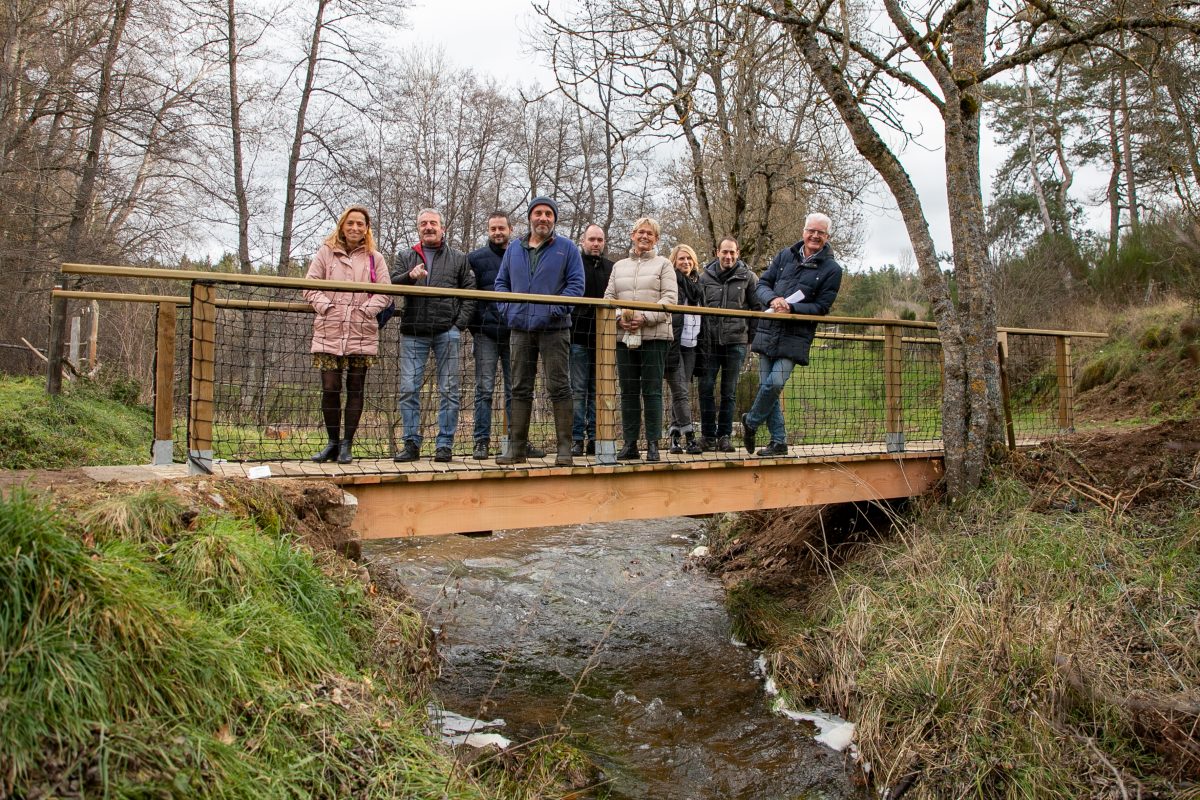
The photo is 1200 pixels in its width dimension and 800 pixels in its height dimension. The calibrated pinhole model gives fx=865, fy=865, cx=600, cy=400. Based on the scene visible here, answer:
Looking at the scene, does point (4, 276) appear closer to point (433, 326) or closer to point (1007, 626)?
point (433, 326)

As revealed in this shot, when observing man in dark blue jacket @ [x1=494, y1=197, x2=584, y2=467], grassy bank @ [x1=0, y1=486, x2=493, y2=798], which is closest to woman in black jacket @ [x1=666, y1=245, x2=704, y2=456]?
man in dark blue jacket @ [x1=494, y1=197, x2=584, y2=467]

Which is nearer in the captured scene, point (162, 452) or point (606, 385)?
point (162, 452)

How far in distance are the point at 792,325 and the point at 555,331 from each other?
2.10 m

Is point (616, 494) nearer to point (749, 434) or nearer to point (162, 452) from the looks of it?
point (749, 434)

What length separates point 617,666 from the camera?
606cm

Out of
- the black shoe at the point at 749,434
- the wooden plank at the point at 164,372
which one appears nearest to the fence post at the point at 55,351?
the wooden plank at the point at 164,372

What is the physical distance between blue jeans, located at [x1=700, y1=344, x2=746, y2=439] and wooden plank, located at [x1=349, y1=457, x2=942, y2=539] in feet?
2.43

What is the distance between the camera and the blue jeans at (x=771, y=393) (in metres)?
6.76

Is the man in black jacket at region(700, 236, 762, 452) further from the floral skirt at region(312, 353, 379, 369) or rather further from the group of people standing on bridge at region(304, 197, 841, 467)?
the floral skirt at region(312, 353, 379, 369)

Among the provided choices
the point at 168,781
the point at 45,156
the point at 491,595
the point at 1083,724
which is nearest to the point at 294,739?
the point at 168,781

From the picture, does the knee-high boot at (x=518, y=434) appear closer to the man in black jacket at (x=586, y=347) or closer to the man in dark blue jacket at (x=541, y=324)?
the man in dark blue jacket at (x=541, y=324)

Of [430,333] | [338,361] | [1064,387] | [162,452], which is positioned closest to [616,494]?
[430,333]

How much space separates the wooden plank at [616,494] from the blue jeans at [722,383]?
2.43 ft

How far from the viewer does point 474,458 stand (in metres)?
6.13
